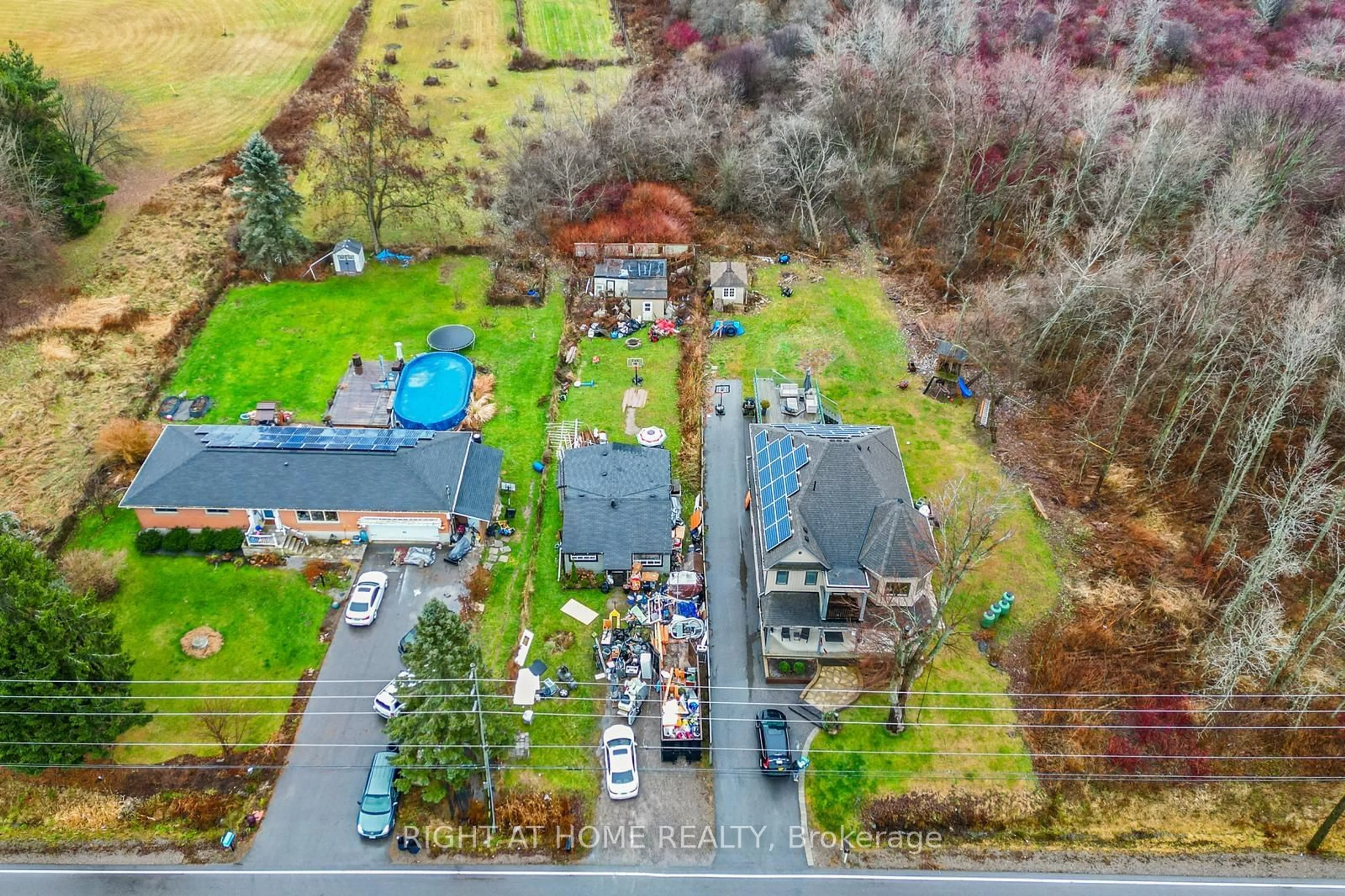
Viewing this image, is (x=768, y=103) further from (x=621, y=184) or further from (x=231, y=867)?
(x=231, y=867)

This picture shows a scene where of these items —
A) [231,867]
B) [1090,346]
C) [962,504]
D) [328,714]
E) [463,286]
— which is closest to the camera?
[231,867]

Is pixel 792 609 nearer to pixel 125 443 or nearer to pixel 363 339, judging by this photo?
pixel 363 339

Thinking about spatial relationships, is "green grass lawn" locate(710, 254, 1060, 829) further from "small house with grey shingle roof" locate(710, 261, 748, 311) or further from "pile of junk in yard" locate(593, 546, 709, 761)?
"pile of junk in yard" locate(593, 546, 709, 761)

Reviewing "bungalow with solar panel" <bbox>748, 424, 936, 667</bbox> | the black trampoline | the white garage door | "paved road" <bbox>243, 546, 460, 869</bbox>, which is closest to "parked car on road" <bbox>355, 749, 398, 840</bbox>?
"paved road" <bbox>243, 546, 460, 869</bbox>

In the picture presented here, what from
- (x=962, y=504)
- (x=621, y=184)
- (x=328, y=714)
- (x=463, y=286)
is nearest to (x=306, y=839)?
(x=328, y=714)

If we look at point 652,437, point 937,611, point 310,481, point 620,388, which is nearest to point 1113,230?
point 937,611
